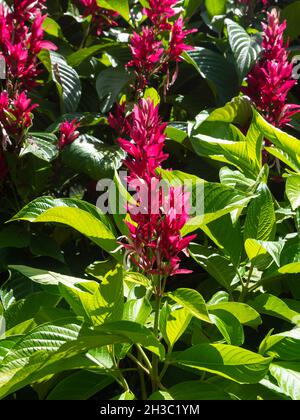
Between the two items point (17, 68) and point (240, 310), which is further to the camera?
point (17, 68)

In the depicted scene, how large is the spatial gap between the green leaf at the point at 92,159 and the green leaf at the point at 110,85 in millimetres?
242

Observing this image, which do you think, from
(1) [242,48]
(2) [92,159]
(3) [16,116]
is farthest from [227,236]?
(1) [242,48]

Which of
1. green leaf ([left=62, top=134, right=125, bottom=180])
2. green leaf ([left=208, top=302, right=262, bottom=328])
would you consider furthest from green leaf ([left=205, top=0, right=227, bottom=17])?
green leaf ([left=208, top=302, right=262, bottom=328])

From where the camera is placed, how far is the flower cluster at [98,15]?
230cm

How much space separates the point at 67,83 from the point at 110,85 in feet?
0.41

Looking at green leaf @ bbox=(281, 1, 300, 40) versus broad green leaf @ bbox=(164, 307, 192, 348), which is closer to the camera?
broad green leaf @ bbox=(164, 307, 192, 348)

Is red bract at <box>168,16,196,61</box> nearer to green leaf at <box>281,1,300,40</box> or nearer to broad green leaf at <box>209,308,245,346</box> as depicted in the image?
green leaf at <box>281,1,300,40</box>

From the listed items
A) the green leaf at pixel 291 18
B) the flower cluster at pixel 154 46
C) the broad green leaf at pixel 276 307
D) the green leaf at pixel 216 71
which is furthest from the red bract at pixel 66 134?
the green leaf at pixel 291 18

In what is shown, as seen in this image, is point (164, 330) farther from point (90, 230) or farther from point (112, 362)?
point (90, 230)

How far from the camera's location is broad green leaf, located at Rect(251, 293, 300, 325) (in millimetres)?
1347

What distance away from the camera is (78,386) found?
1.39 meters

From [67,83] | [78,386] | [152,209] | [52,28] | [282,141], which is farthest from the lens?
[52,28]

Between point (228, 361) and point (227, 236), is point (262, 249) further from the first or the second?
point (228, 361)

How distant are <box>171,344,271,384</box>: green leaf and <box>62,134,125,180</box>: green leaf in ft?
2.17
